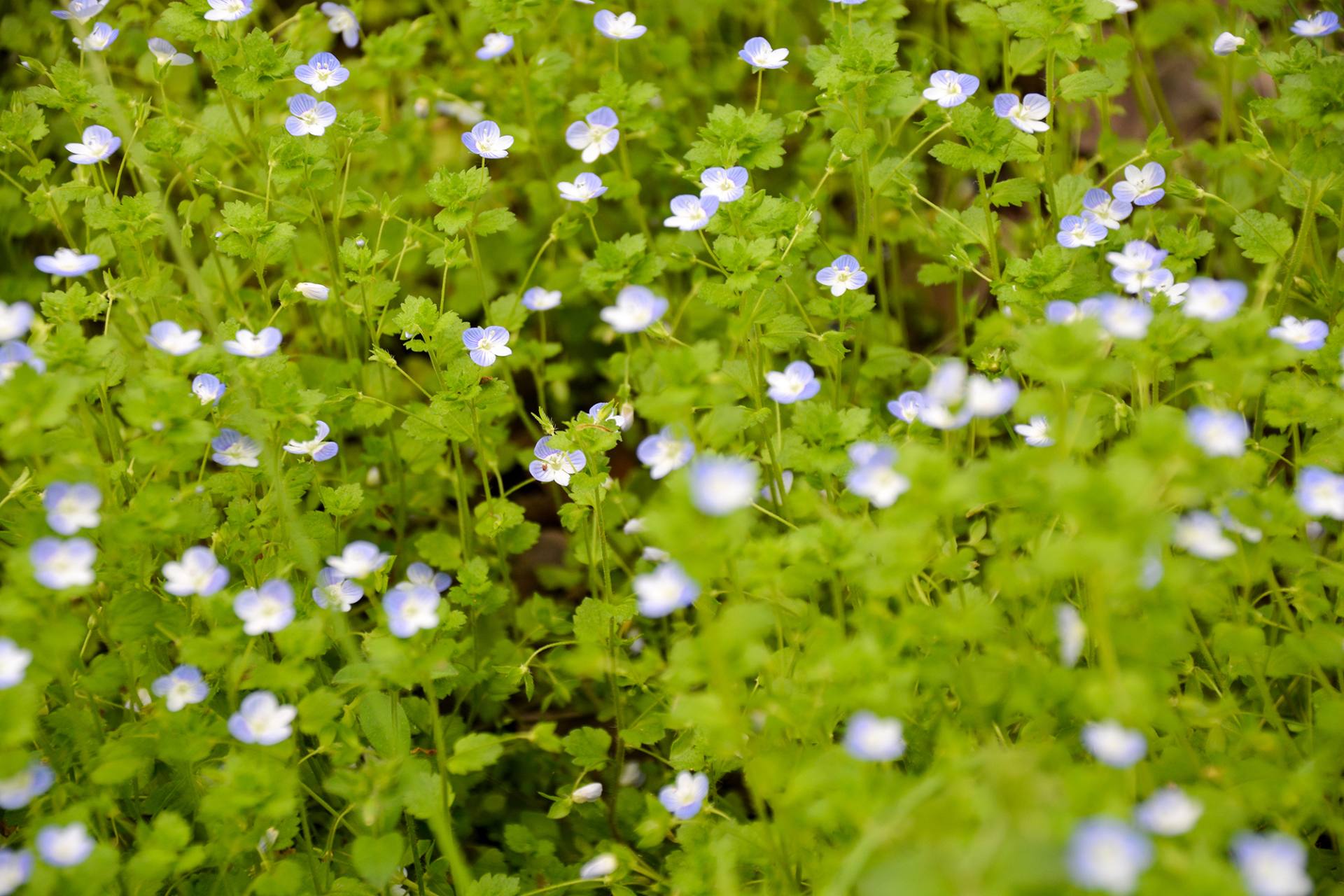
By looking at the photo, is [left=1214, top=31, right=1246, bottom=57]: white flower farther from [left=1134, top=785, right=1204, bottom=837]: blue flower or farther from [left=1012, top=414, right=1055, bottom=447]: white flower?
[left=1134, top=785, right=1204, bottom=837]: blue flower

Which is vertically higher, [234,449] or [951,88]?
[951,88]

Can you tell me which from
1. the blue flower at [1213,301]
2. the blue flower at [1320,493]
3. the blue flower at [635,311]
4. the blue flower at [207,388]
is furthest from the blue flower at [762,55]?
the blue flower at [1320,493]

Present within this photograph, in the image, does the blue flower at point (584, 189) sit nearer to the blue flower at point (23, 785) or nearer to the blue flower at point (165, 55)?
the blue flower at point (165, 55)

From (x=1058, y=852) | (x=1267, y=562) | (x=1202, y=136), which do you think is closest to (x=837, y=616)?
(x=1267, y=562)

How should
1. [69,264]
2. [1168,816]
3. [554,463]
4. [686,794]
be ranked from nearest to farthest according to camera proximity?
1. [1168,816]
2. [686,794]
3. [69,264]
4. [554,463]

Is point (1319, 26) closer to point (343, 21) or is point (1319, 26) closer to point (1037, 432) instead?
point (1037, 432)

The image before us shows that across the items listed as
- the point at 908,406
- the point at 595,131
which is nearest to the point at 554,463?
the point at 908,406

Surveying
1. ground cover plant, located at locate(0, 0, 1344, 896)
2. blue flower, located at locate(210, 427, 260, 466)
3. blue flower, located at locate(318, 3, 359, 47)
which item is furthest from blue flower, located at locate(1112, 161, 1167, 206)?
blue flower, located at locate(318, 3, 359, 47)
